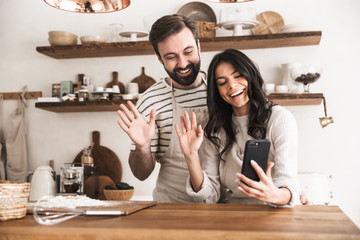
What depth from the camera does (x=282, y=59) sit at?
3100 mm

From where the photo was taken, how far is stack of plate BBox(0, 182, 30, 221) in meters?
1.06

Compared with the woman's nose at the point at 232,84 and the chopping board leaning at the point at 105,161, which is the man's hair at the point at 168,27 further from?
the chopping board leaning at the point at 105,161

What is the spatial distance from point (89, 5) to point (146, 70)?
1.72 m

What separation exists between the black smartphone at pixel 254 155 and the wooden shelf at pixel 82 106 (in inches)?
74.9

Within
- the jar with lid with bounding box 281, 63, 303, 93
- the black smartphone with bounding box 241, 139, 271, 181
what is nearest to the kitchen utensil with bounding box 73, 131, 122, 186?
the jar with lid with bounding box 281, 63, 303, 93

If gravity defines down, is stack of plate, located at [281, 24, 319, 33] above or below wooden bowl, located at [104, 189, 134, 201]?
above

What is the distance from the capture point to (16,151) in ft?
10.9

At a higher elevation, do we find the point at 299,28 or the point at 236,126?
the point at 299,28

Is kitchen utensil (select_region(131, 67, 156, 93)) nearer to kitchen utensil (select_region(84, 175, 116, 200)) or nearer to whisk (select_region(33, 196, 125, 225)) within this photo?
kitchen utensil (select_region(84, 175, 116, 200))

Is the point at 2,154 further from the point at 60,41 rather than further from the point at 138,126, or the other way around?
the point at 138,126

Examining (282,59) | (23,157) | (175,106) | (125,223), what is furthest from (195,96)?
(23,157)

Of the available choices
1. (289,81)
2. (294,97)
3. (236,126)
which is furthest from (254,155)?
(289,81)

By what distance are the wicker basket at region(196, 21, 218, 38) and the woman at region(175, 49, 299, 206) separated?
1.31 m

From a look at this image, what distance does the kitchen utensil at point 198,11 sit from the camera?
10.2 feet
